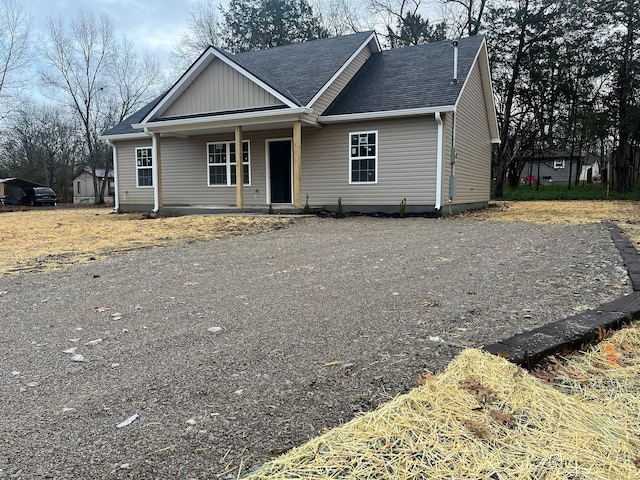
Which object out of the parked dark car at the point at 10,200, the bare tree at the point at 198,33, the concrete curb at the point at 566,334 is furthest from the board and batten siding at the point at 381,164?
the parked dark car at the point at 10,200

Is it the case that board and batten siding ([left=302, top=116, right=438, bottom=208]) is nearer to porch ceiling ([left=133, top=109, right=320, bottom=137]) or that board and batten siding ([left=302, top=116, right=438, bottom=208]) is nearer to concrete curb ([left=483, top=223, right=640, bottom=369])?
porch ceiling ([left=133, top=109, right=320, bottom=137])

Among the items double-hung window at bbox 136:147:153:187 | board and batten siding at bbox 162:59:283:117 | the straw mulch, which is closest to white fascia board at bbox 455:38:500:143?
board and batten siding at bbox 162:59:283:117

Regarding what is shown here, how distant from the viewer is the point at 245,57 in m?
16.6

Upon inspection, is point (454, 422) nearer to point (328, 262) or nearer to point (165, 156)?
point (328, 262)

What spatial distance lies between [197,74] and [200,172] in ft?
10.5

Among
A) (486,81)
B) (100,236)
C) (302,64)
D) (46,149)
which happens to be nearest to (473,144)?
(486,81)

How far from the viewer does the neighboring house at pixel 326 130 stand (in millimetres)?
11805

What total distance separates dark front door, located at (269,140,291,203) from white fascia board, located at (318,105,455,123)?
181cm

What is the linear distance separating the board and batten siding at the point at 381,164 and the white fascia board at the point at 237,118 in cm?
152

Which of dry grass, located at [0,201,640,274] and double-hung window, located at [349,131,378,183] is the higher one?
double-hung window, located at [349,131,378,183]

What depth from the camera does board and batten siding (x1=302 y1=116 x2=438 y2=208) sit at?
11758 mm

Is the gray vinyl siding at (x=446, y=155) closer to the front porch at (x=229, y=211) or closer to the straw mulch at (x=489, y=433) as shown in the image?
the front porch at (x=229, y=211)

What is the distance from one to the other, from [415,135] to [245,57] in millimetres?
8276

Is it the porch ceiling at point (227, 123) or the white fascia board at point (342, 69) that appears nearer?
the porch ceiling at point (227, 123)
